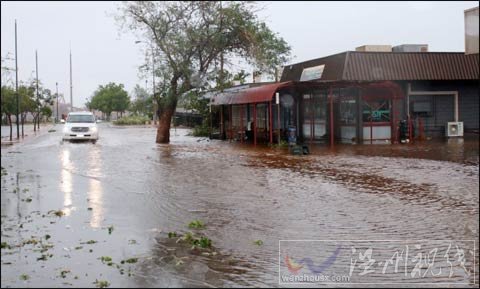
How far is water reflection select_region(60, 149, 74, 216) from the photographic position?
8257mm

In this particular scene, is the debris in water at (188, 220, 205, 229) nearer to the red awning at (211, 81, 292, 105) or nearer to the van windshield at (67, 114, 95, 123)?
the red awning at (211, 81, 292, 105)

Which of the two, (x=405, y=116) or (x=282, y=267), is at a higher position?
(x=405, y=116)

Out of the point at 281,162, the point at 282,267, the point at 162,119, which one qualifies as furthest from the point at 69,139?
the point at 282,267

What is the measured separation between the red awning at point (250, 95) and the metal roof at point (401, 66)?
2.53 meters

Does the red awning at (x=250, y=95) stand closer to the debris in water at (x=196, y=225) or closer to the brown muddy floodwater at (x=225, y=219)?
the brown muddy floodwater at (x=225, y=219)

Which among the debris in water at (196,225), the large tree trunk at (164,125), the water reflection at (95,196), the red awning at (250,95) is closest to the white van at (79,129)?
the large tree trunk at (164,125)

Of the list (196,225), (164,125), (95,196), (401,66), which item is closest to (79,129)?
(164,125)

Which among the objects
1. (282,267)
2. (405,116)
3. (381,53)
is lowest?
(282,267)

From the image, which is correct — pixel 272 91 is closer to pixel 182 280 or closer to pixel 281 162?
pixel 281 162

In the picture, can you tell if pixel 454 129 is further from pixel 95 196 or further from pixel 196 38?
Result: pixel 95 196

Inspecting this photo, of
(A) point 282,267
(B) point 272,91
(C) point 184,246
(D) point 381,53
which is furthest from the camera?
(D) point 381,53

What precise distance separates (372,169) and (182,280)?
29.5 ft

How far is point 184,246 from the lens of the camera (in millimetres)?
6148

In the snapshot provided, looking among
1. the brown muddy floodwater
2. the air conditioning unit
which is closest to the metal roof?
the air conditioning unit
